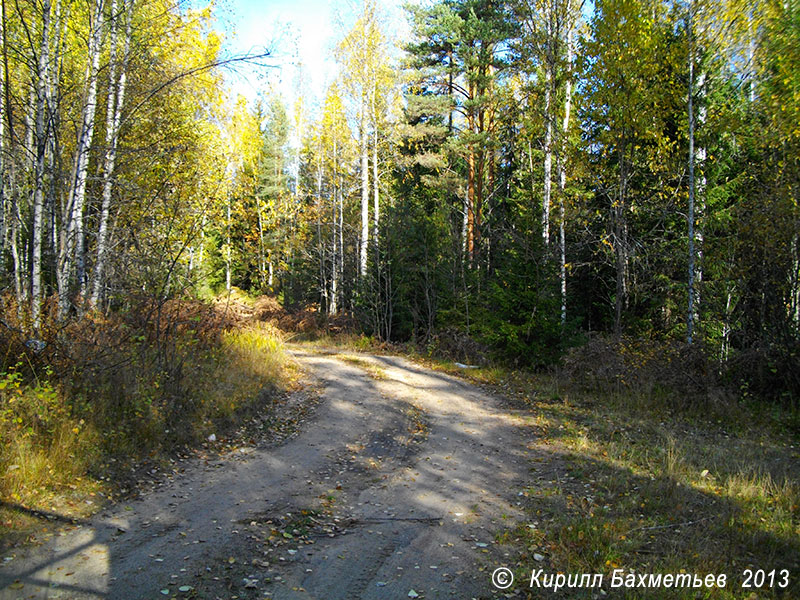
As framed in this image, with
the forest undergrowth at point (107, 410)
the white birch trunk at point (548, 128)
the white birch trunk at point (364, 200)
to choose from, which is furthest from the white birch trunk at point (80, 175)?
the white birch trunk at point (364, 200)

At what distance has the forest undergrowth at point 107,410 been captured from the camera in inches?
211

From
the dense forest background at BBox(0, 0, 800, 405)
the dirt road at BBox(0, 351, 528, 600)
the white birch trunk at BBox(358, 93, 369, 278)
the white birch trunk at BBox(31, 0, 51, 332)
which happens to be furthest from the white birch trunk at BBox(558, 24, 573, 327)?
the white birch trunk at BBox(31, 0, 51, 332)

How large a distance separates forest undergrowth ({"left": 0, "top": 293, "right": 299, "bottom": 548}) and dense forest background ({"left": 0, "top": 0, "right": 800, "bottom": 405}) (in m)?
0.21

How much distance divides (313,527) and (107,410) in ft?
11.7

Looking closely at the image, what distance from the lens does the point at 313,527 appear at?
5328mm

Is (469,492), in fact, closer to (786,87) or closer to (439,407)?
(439,407)

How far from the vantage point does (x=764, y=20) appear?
10438 mm

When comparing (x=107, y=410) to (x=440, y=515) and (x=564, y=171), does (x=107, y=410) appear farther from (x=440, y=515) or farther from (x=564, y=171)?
(x=564, y=171)

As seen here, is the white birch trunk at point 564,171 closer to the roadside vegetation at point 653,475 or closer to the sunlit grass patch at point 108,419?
the roadside vegetation at point 653,475

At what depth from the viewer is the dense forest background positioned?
888cm

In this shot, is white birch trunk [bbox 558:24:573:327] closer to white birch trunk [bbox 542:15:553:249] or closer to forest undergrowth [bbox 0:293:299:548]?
white birch trunk [bbox 542:15:553:249]

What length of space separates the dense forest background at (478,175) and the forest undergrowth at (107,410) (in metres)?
0.21

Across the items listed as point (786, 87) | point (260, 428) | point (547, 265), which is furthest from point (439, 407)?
point (786, 87)

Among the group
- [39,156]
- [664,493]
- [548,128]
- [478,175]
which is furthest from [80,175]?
[478,175]
